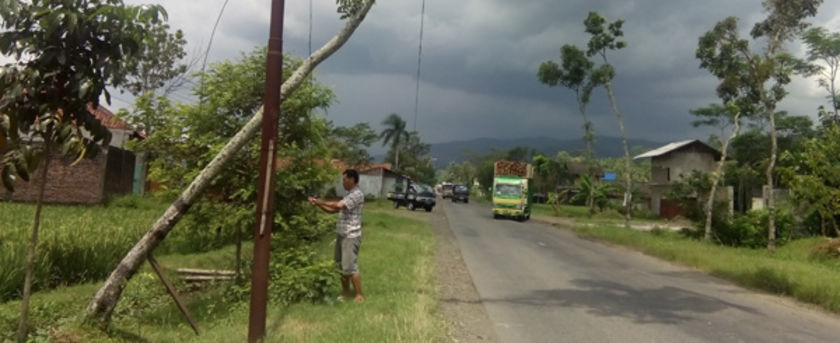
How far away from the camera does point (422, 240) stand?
17.7m

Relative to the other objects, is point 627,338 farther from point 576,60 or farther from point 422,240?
point 576,60

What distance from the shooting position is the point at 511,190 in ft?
109

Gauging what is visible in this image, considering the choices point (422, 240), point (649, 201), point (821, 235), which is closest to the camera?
point (422, 240)

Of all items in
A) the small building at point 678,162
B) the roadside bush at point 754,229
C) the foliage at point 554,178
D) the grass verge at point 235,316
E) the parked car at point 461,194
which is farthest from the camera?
the foliage at point 554,178

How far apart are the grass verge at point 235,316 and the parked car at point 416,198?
29138mm

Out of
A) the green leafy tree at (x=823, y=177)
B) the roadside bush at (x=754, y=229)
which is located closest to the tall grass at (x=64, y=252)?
the green leafy tree at (x=823, y=177)

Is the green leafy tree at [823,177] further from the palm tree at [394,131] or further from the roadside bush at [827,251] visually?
the palm tree at [394,131]

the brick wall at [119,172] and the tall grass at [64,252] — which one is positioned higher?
the brick wall at [119,172]

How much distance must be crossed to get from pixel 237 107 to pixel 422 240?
990 cm

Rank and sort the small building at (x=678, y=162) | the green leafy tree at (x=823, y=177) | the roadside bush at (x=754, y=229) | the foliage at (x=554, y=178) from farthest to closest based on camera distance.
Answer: the foliage at (x=554, y=178) → the small building at (x=678, y=162) → the roadside bush at (x=754, y=229) → the green leafy tree at (x=823, y=177)

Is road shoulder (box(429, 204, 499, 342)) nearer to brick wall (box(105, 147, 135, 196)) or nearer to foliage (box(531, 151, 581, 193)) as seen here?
brick wall (box(105, 147, 135, 196))

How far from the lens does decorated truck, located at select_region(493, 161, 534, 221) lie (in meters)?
33.1

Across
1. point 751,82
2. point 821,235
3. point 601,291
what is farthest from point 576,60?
point 601,291

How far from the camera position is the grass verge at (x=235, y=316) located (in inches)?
230
